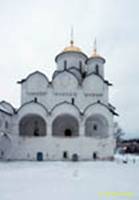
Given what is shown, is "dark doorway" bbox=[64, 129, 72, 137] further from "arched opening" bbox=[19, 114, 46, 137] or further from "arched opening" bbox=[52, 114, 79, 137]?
"arched opening" bbox=[19, 114, 46, 137]

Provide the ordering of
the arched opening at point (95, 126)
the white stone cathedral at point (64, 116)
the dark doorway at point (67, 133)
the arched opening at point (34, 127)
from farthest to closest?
the dark doorway at point (67, 133) < the arched opening at point (34, 127) < the arched opening at point (95, 126) < the white stone cathedral at point (64, 116)

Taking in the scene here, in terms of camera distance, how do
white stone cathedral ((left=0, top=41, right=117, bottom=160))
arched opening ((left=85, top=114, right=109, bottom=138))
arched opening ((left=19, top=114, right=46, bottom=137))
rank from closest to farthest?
white stone cathedral ((left=0, top=41, right=117, bottom=160)), arched opening ((left=85, top=114, right=109, bottom=138)), arched opening ((left=19, top=114, right=46, bottom=137))

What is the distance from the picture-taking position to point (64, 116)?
1380 inches

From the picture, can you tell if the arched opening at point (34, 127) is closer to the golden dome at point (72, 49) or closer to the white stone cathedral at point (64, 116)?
the white stone cathedral at point (64, 116)

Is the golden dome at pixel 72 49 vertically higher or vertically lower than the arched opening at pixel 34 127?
higher

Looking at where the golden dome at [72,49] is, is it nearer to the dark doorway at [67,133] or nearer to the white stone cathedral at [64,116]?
the white stone cathedral at [64,116]

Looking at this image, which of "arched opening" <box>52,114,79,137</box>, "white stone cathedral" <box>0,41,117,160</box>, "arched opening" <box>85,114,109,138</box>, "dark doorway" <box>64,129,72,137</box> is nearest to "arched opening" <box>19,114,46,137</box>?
"white stone cathedral" <box>0,41,117,160</box>

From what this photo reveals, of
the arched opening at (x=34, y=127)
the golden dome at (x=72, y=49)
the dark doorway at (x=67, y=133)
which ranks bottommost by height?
the dark doorway at (x=67, y=133)

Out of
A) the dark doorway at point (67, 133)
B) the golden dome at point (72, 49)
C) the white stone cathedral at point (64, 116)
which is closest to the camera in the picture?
the white stone cathedral at point (64, 116)

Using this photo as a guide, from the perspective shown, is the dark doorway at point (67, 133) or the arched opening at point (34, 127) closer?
the arched opening at point (34, 127)

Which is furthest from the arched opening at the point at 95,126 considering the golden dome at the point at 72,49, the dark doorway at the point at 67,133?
the golden dome at the point at 72,49

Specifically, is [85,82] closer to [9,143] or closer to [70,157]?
[70,157]

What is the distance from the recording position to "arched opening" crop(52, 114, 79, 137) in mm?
35438

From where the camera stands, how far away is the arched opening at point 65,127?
3544 cm
